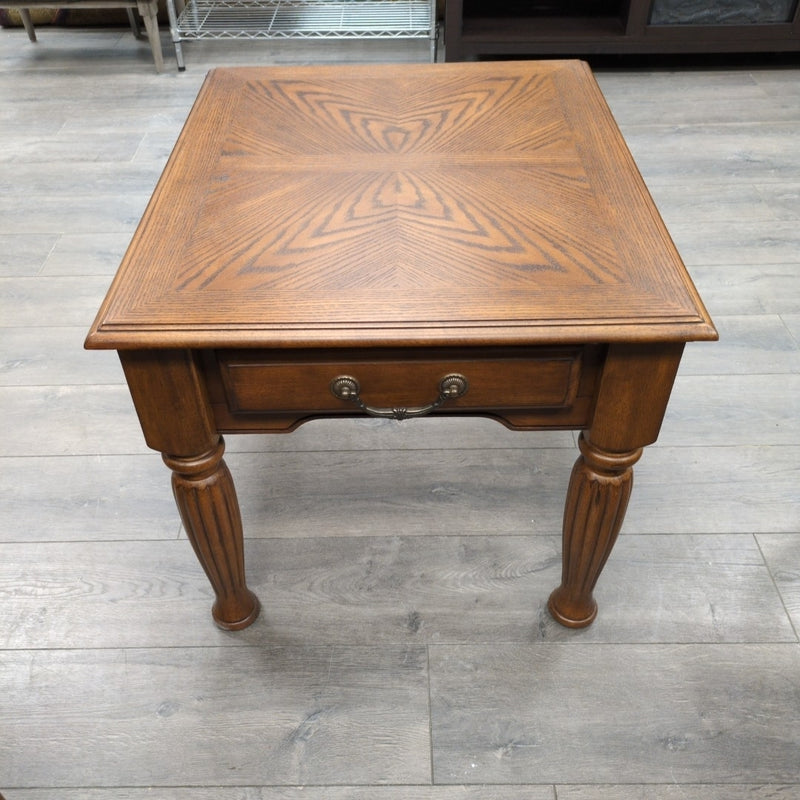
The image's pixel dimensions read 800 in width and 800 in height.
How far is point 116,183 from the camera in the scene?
2412 mm

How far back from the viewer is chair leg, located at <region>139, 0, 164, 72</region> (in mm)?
2844

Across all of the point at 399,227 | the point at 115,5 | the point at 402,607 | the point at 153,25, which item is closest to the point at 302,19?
the point at 153,25

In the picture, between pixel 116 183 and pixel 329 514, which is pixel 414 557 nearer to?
pixel 329 514

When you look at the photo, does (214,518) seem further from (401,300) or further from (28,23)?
(28,23)

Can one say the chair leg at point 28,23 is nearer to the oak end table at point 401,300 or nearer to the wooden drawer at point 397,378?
the oak end table at point 401,300

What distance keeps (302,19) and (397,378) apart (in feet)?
9.51

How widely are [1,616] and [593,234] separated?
1117mm

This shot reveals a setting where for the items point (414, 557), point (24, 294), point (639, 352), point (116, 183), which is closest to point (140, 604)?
point (414, 557)

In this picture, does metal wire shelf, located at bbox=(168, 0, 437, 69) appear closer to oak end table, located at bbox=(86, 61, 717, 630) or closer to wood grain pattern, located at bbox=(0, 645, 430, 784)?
oak end table, located at bbox=(86, 61, 717, 630)

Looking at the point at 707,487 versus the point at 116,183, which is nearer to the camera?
the point at 707,487

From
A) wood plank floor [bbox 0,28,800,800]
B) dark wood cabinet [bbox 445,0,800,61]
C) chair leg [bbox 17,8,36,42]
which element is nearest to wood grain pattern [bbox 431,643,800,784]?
wood plank floor [bbox 0,28,800,800]

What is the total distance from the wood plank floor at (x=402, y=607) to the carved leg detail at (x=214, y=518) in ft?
0.40

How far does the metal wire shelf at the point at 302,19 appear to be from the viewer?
3082mm

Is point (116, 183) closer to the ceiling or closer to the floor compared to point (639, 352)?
closer to the floor
